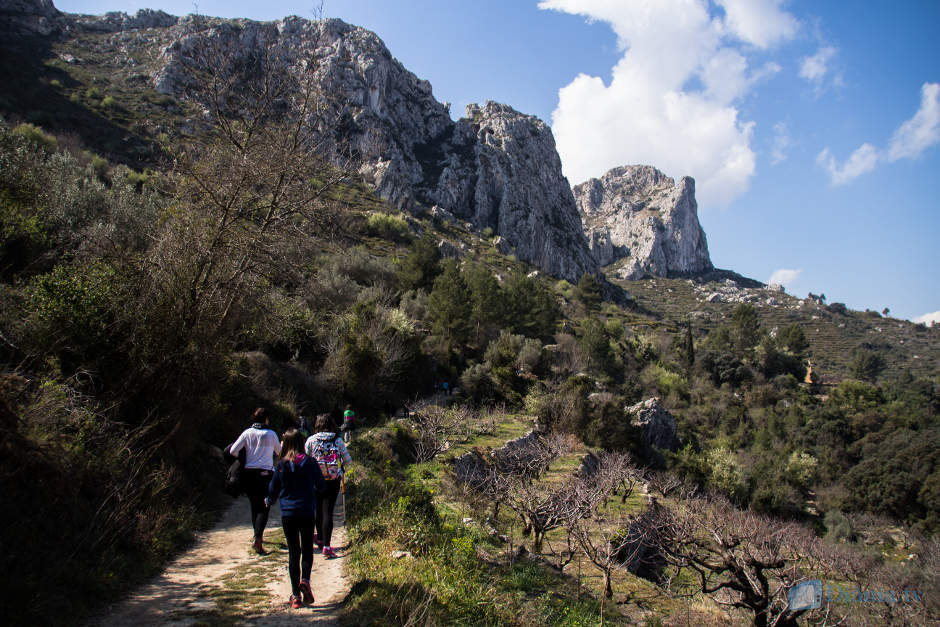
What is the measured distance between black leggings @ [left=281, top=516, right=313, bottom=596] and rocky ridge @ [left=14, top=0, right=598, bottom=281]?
66366 mm

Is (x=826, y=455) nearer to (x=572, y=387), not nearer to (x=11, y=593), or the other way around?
(x=572, y=387)

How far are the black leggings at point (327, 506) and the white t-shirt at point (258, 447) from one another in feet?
2.64

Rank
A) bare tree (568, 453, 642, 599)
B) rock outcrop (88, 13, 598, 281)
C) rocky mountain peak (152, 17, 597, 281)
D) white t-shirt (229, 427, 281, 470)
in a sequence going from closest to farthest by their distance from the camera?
white t-shirt (229, 427, 281, 470)
bare tree (568, 453, 642, 599)
rock outcrop (88, 13, 598, 281)
rocky mountain peak (152, 17, 597, 281)

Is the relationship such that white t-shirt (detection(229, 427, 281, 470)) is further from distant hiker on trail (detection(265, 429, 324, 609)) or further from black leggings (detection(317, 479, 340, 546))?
distant hiker on trail (detection(265, 429, 324, 609))

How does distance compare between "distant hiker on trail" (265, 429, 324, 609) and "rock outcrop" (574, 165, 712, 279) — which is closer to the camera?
"distant hiker on trail" (265, 429, 324, 609)

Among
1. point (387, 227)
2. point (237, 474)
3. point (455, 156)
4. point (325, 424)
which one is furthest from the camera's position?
point (455, 156)

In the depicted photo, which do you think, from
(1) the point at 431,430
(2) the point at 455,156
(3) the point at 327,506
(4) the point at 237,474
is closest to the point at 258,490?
(4) the point at 237,474

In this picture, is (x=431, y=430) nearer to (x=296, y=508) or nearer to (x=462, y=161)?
(x=296, y=508)

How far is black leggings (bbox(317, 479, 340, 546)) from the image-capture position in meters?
5.50

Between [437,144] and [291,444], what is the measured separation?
11496 centimetres

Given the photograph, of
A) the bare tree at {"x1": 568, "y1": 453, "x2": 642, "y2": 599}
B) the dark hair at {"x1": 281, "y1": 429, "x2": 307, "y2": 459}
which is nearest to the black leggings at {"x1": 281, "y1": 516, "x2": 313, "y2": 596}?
the dark hair at {"x1": 281, "y1": 429, "x2": 307, "y2": 459}

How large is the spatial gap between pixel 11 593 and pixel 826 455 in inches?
2170

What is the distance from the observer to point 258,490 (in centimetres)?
560

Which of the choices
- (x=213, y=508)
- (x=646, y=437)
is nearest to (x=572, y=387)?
(x=646, y=437)
